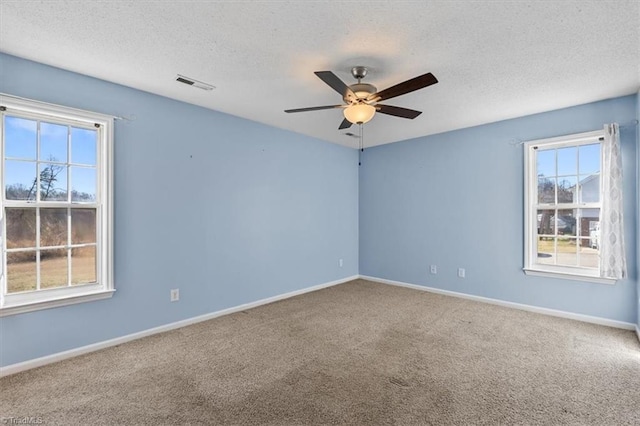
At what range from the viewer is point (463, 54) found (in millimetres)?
2432

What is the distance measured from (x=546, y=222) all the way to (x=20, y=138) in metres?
5.71

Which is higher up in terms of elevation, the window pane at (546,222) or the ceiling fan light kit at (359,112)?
the ceiling fan light kit at (359,112)

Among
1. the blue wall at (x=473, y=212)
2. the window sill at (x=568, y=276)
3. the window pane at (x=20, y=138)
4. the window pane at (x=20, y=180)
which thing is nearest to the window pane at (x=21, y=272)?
the window pane at (x=20, y=180)

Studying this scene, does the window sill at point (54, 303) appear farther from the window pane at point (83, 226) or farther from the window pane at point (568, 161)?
the window pane at point (568, 161)

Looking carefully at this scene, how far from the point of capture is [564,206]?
3773 mm

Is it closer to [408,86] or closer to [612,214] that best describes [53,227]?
[408,86]

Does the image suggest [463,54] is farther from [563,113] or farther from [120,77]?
[120,77]

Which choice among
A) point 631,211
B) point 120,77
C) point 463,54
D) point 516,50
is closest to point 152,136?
point 120,77

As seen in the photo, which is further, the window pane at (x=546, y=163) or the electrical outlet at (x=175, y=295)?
the window pane at (x=546, y=163)

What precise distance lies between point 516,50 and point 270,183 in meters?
3.14

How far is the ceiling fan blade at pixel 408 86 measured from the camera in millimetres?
2132

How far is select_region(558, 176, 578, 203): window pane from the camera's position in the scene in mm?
3730
